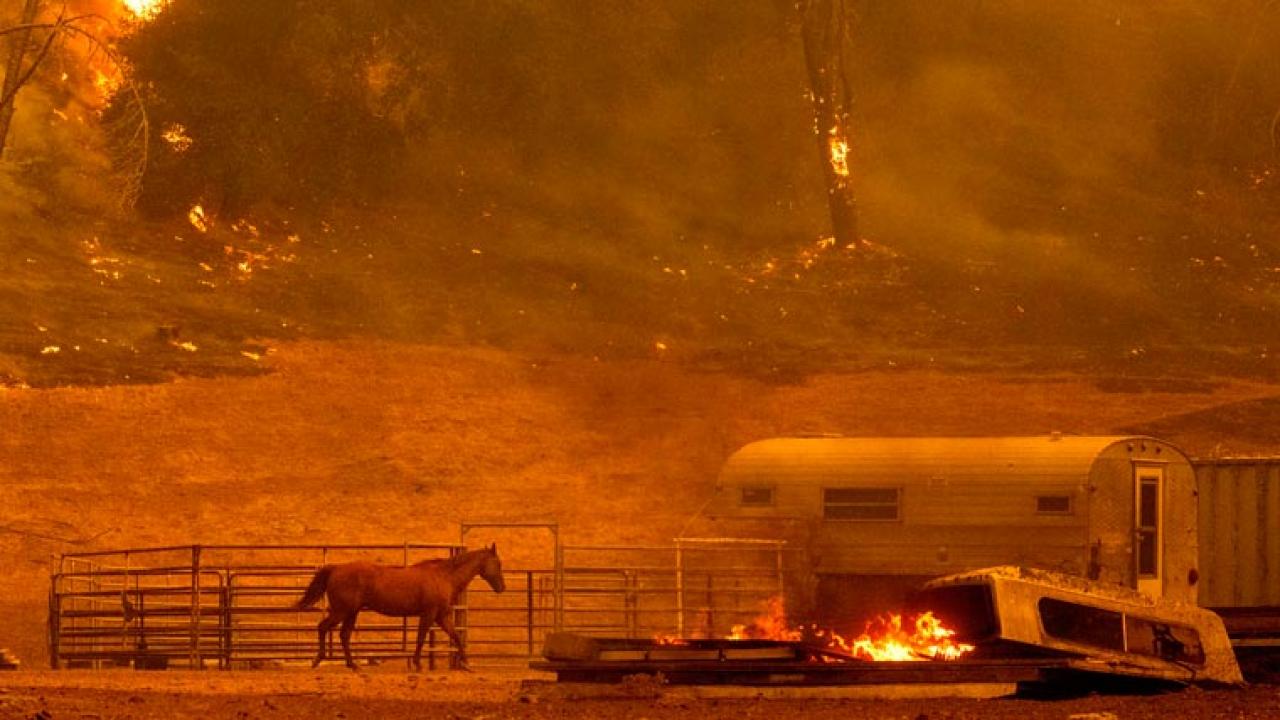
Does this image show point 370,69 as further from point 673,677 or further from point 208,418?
point 673,677

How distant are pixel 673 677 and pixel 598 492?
62.4 ft

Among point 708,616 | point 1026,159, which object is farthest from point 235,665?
point 1026,159

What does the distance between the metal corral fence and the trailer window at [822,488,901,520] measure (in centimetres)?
95

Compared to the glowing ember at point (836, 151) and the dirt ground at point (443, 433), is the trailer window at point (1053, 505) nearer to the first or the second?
the dirt ground at point (443, 433)

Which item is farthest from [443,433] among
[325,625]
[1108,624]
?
[1108,624]

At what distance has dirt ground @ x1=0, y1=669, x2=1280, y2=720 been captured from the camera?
18.4 meters

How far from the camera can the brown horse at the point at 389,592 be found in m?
23.4

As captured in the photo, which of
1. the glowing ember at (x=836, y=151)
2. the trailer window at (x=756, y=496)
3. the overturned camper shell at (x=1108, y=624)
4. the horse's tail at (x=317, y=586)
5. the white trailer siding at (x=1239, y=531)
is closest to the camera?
the overturned camper shell at (x=1108, y=624)

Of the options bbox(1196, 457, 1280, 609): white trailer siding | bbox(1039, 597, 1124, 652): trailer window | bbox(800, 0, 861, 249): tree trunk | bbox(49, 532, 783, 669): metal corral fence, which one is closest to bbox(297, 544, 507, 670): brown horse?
bbox(49, 532, 783, 669): metal corral fence

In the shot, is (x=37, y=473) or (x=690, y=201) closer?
(x=37, y=473)

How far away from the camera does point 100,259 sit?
50.9m

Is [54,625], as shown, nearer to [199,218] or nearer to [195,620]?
[195,620]

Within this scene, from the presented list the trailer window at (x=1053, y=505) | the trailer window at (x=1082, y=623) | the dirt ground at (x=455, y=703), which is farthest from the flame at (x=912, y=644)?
the trailer window at (x=1053, y=505)

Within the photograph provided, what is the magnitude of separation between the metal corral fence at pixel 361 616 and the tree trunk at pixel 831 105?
26195 mm
